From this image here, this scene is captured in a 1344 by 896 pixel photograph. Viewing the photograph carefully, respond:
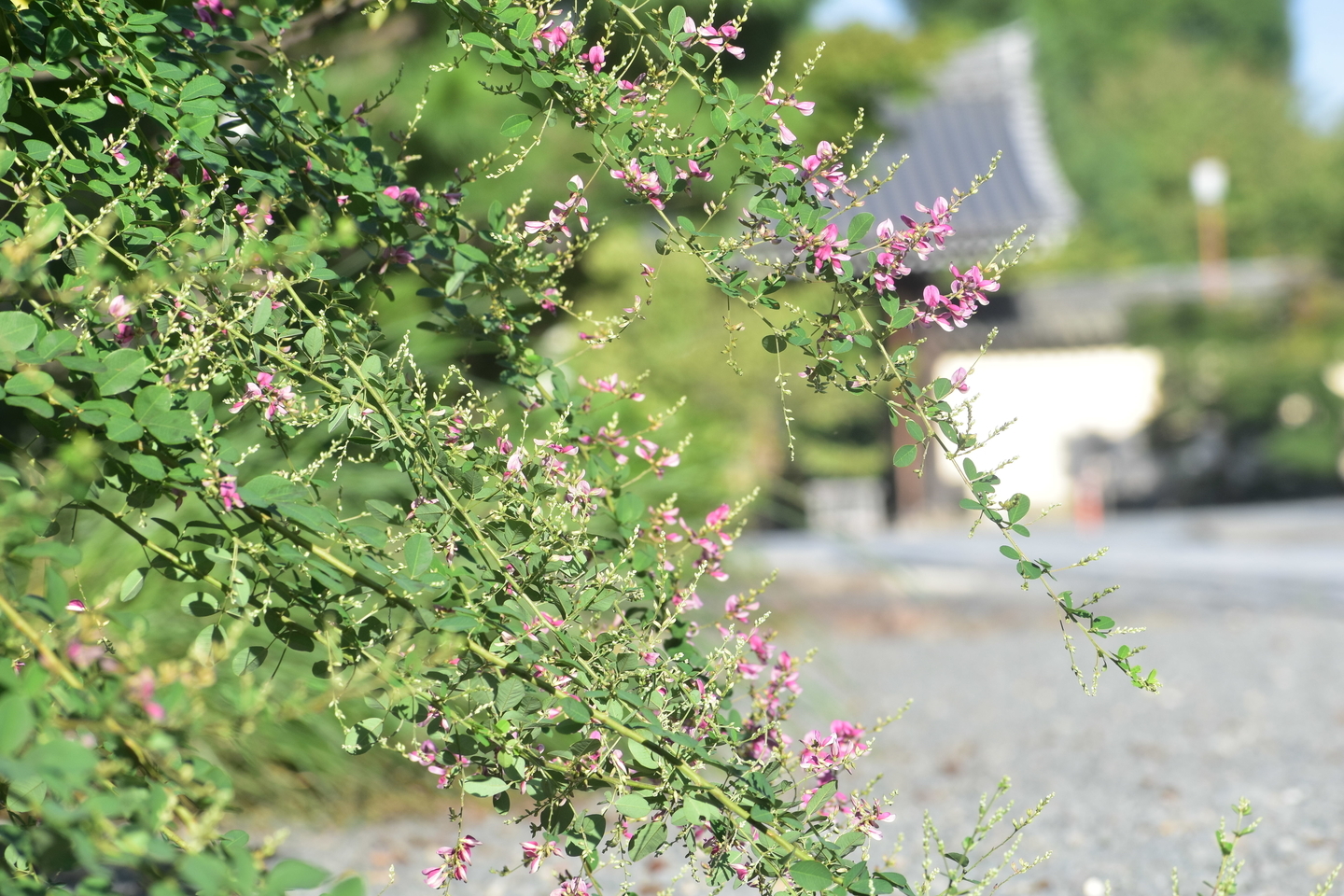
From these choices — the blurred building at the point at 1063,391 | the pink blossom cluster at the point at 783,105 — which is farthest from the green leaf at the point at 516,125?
the blurred building at the point at 1063,391

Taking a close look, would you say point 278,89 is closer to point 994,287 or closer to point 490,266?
point 490,266

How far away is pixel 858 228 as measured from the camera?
4.75 feet

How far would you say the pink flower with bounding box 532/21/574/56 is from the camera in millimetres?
1488

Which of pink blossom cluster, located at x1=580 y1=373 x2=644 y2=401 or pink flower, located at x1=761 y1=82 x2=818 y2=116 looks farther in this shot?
pink blossom cluster, located at x1=580 y1=373 x2=644 y2=401

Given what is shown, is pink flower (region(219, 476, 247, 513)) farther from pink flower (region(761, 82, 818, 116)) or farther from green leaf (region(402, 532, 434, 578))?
pink flower (region(761, 82, 818, 116))

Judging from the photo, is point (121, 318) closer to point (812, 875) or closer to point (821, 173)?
point (821, 173)

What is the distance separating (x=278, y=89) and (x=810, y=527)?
116 inches

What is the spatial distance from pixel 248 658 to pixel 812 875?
67 centimetres

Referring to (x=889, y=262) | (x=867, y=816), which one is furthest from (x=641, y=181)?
(x=867, y=816)

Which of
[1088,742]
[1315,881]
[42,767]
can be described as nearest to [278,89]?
[42,767]

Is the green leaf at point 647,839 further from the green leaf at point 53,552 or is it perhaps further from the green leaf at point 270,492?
the green leaf at point 53,552

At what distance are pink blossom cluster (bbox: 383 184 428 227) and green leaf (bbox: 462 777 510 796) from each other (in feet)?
2.33

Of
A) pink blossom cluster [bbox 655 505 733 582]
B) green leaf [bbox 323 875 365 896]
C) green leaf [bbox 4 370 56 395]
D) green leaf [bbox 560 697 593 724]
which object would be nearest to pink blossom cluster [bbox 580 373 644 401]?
pink blossom cluster [bbox 655 505 733 582]

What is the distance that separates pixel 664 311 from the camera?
10.3 metres
